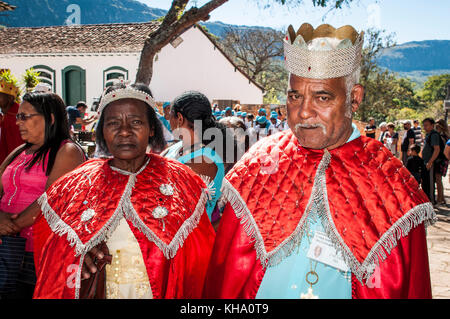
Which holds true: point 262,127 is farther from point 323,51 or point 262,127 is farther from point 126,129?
point 323,51

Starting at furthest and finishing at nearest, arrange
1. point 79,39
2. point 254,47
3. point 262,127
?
point 254,47 → point 79,39 → point 262,127

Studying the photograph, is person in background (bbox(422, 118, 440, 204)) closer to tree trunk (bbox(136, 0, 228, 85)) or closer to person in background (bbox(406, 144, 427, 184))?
person in background (bbox(406, 144, 427, 184))

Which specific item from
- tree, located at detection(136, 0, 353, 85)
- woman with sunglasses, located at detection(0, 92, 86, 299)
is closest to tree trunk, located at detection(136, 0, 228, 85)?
tree, located at detection(136, 0, 353, 85)

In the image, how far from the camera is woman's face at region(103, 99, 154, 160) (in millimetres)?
2268

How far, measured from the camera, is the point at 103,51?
784 inches

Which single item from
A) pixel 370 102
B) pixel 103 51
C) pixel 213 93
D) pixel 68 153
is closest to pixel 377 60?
pixel 370 102

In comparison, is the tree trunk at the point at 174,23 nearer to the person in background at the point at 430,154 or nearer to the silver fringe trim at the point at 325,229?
the person in background at the point at 430,154

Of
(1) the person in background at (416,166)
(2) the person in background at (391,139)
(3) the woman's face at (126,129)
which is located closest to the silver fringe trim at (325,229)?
(3) the woman's face at (126,129)

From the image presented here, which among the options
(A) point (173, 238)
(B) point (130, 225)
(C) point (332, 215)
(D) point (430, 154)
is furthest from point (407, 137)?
(B) point (130, 225)

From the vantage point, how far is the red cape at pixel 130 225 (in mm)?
2129

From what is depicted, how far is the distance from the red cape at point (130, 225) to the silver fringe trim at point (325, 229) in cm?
42

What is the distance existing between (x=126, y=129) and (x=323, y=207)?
1217mm

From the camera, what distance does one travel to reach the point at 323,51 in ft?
5.82
